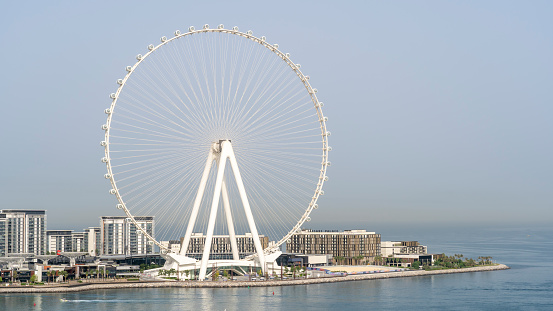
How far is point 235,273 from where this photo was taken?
73.1 meters

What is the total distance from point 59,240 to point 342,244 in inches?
1744

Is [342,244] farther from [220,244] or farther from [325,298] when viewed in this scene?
[325,298]

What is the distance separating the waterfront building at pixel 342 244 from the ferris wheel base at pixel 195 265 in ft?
94.6

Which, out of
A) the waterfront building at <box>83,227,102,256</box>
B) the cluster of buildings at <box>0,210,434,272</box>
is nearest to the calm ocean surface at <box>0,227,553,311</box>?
the cluster of buildings at <box>0,210,434,272</box>

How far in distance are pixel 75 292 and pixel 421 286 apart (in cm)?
3067

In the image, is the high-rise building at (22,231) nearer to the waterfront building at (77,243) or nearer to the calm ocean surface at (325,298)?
the waterfront building at (77,243)

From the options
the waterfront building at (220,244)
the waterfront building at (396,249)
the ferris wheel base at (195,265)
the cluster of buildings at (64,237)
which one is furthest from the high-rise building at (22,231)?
the waterfront building at (396,249)

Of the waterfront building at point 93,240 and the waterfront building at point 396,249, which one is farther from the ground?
the waterfront building at point 93,240

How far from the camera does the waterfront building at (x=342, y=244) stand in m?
102

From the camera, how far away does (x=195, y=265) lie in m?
70.1

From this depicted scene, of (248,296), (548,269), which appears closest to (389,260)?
(548,269)

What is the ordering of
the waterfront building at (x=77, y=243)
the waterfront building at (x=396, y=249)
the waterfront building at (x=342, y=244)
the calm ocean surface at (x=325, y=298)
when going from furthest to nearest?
1. the waterfront building at (x=77, y=243)
2. the waterfront building at (x=396, y=249)
3. the waterfront building at (x=342, y=244)
4. the calm ocean surface at (x=325, y=298)

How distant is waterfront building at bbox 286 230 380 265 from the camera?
334 ft

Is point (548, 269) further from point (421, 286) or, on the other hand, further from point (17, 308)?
point (17, 308)
